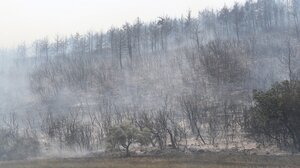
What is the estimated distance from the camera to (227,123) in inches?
2532

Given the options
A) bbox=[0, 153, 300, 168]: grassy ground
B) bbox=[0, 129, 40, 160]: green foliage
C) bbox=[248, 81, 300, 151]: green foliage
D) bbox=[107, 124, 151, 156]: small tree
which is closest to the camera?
bbox=[0, 153, 300, 168]: grassy ground

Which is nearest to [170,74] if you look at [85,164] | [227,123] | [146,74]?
[146,74]

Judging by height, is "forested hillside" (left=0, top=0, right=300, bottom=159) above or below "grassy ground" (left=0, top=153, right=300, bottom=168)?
above

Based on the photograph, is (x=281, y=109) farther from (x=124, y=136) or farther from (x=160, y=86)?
(x=160, y=86)

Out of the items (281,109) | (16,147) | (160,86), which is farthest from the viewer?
(160,86)

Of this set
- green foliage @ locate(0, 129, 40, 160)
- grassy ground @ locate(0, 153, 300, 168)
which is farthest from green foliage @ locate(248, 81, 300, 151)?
green foliage @ locate(0, 129, 40, 160)

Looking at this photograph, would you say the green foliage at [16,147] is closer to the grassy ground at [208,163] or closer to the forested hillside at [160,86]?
the forested hillside at [160,86]

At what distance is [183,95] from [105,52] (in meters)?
46.4

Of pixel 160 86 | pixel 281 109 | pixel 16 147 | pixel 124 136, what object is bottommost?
pixel 16 147

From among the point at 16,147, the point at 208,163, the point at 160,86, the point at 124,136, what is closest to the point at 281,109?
the point at 208,163

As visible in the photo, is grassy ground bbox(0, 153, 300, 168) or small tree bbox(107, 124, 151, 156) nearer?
grassy ground bbox(0, 153, 300, 168)

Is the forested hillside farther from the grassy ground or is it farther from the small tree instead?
the grassy ground

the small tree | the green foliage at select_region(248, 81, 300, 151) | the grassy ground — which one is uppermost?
the green foliage at select_region(248, 81, 300, 151)

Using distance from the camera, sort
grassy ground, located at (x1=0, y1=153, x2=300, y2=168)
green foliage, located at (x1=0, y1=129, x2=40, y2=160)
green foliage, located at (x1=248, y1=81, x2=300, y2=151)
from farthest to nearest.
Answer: green foliage, located at (x1=0, y1=129, x2=40, y2=160)
green foliage, located at (x1=248, y1=81, x2=300, y2=151)
grassy ground, located at (x1=0, y1=153, x2=300, y2=168)
